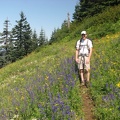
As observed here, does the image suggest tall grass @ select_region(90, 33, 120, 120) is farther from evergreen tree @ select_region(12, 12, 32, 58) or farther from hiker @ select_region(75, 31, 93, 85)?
evergreen tree @ select_region(12, 12, 32, 58)

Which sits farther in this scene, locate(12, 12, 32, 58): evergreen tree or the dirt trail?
locate(12, 12, 32, 58): evergreen tree

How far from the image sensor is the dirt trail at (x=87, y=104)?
22.7 feet

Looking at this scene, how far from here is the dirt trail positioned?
6925 millimetres

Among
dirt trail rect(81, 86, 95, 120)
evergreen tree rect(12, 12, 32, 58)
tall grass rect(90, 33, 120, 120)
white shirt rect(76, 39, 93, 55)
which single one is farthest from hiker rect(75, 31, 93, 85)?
evergreen tree rect(12, 12, 32, 58)

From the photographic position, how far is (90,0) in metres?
44.7

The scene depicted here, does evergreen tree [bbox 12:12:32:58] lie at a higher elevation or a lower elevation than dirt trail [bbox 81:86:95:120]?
higher

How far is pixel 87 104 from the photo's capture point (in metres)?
7.66

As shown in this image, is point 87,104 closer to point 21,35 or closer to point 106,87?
point 106,87

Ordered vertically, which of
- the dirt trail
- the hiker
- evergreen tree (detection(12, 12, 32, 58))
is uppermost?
evergreen tree (detection(12, 12, 32, 58))

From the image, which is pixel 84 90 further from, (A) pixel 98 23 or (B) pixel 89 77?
(A) pixel 98 23

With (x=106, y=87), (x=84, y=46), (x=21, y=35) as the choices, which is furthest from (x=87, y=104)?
(x=21, y=35)

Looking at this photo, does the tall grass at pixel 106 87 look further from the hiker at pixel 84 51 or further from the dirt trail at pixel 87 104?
the hiker at pixel 84 51

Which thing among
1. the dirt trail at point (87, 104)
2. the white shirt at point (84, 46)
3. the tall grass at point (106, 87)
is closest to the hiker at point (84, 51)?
the white shirt at point (84, 46)

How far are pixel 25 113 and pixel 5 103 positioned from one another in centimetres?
150
